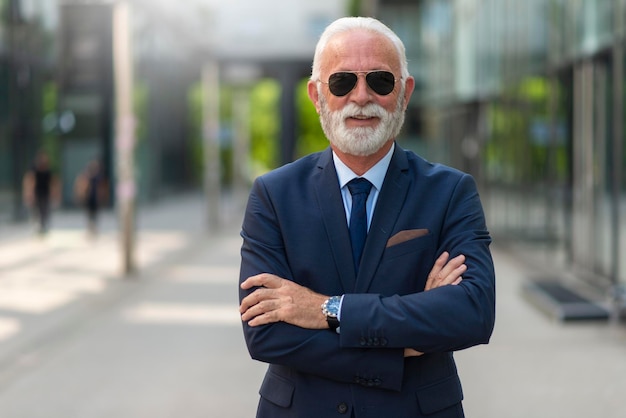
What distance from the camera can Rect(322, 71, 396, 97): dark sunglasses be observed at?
276cm

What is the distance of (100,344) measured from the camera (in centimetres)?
984

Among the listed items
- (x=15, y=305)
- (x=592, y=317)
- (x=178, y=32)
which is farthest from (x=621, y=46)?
(x=178, y=32)

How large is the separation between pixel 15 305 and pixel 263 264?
33.5 ft

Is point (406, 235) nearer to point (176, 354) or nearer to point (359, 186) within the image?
point (359, 186)

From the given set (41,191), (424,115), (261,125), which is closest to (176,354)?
(41,191)

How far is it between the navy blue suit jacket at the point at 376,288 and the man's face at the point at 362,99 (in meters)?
0.11

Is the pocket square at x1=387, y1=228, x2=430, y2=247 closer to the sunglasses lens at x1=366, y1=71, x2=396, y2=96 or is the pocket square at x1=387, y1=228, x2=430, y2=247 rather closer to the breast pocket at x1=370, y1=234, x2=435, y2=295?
the breast pocket at x1=370, y1=234, x2=435, y2=295

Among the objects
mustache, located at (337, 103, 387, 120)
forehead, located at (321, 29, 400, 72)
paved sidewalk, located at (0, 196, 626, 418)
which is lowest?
paved sidewalk, located at (0, 196, 626, 418)

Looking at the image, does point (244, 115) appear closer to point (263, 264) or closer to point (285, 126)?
point (285, 126)

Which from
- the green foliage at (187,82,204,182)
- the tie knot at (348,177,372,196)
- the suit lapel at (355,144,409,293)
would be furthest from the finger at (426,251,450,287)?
the green foliage at (187,82,204,182)

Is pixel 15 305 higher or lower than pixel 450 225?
lower

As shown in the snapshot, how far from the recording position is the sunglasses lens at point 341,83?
2.77 metres

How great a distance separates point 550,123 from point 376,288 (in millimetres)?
14505

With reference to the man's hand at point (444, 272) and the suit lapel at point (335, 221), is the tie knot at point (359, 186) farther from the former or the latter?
the man's hand at point (444, 272)
